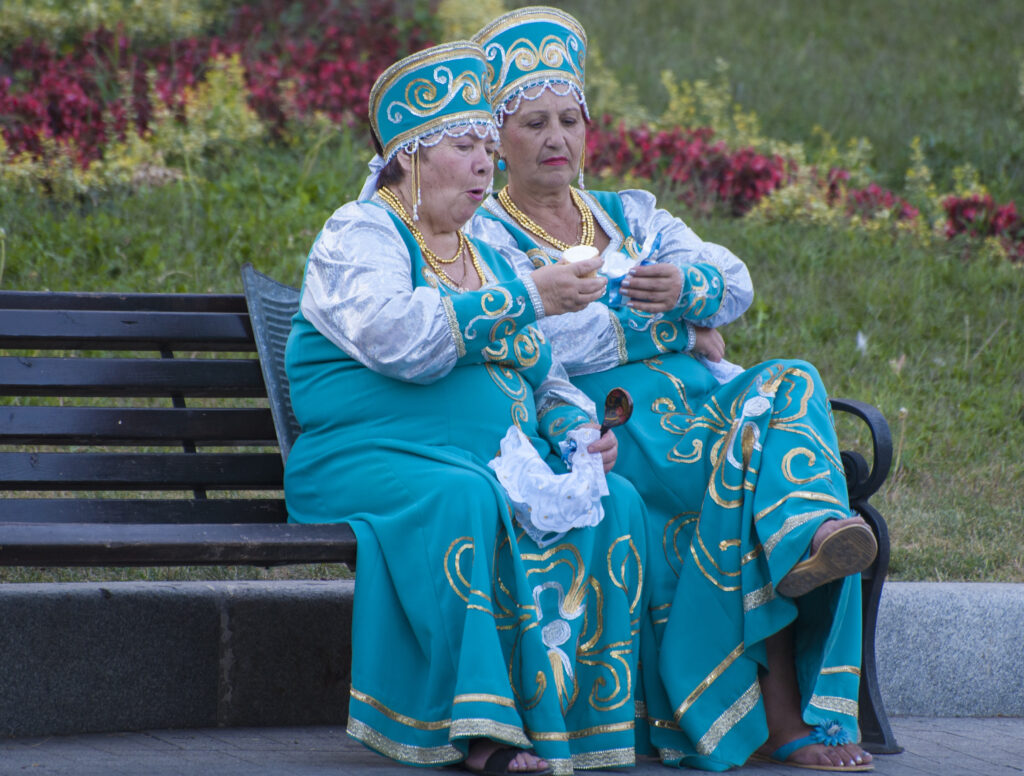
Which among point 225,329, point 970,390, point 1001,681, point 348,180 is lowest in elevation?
point 1001,681

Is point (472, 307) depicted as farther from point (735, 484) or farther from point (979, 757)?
point (979, 757)

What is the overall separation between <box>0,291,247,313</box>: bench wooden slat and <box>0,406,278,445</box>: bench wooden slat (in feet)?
1.11

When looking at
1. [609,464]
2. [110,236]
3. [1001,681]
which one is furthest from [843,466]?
[110,236]

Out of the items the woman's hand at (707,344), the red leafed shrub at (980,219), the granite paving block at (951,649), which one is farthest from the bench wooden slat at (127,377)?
the red leafed shrub at (980,219)

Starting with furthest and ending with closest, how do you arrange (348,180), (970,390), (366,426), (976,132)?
(976,132) < (348,180) < (970,390) < (366,426)

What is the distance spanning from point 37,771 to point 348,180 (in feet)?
14.2

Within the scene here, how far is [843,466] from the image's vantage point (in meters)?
3.40

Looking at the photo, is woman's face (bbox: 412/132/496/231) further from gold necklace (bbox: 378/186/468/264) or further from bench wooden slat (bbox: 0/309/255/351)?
bench wooden slat (bbox: 0/309/255/351)

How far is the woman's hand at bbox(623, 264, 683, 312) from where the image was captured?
139 inches

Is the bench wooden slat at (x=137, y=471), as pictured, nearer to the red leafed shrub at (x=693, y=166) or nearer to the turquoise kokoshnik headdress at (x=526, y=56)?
the turquoise kokoshnik headdress at (x=526, y=56)

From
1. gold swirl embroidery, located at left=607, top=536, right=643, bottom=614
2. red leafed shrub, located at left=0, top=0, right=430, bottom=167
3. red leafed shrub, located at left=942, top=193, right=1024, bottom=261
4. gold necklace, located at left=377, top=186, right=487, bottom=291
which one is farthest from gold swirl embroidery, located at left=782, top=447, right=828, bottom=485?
red leafed shrub, located at left=942, top=193, right=1024, bottom=261

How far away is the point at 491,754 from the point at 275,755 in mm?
648

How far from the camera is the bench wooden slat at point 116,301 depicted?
146 inches

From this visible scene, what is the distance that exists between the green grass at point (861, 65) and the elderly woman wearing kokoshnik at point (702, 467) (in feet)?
17.4
